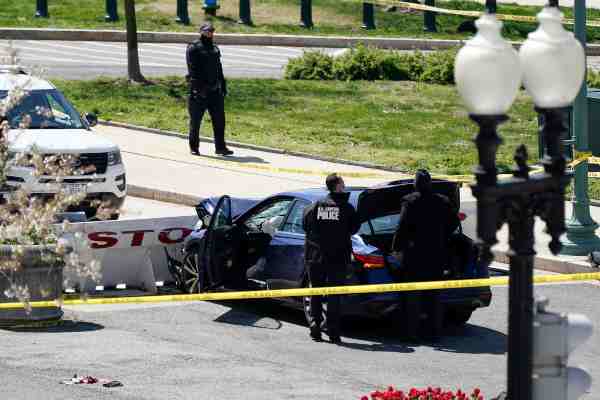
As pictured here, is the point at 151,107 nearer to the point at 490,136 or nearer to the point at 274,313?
the point at 274,313

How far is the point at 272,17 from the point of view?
43.5 meters

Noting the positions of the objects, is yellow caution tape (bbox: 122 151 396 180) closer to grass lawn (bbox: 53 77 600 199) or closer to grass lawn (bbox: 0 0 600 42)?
grass lawn (bbox: 53 77 600 199)

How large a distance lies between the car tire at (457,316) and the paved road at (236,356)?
103mm

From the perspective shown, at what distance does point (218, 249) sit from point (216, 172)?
8.07 metres

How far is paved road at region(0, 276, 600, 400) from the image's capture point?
12195 millimetres

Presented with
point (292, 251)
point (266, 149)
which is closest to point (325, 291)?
point (292, 251)

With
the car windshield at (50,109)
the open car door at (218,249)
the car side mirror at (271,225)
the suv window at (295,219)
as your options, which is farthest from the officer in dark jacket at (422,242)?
the car windshield at (50,109)

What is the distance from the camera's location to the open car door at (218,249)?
15242mm

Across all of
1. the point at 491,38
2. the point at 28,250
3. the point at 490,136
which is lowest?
the point at 28,250

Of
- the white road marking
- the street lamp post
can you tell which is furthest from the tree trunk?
the street lamp post

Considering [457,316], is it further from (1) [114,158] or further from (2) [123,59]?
(2) [123,59]

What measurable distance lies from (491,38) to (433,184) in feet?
24.2

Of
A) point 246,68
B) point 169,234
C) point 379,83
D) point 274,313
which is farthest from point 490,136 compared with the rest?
point 246,68

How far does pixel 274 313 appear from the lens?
51.2 feet
